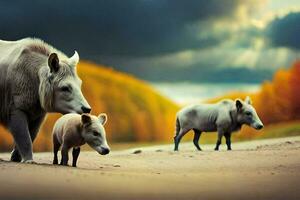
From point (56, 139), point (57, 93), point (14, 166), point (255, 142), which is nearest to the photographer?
point (14, 166)

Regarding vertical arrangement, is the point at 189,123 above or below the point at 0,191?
above

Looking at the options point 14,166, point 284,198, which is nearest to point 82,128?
point 14,166

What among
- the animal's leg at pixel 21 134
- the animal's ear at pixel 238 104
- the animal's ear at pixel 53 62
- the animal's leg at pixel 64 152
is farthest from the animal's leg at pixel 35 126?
the animal's ear at pixel 238 104

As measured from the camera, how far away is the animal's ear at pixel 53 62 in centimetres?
570

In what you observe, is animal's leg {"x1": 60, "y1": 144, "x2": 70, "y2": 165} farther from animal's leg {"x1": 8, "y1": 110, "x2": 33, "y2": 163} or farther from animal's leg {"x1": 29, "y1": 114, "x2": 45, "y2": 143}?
animal's leg {"x1": 29, "y1": 114, "x2": 45, "y2": 143}

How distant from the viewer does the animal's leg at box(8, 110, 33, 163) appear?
5.76m

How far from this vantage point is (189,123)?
10.2m

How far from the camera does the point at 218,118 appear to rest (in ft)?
32.8

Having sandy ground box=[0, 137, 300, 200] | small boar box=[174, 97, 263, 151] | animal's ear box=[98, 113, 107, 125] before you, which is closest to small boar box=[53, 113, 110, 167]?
animal's ear box=[98, 113, 107, 125]

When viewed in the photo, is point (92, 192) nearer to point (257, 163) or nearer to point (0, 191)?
point (0, 191)

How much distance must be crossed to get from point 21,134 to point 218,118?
15.6 ft

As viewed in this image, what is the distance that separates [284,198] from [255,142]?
20.6ft

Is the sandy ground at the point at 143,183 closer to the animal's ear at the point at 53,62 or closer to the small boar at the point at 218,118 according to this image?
the animal's ear at the point at 53,62

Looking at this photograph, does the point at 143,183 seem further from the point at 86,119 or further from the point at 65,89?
the point at 65,89
